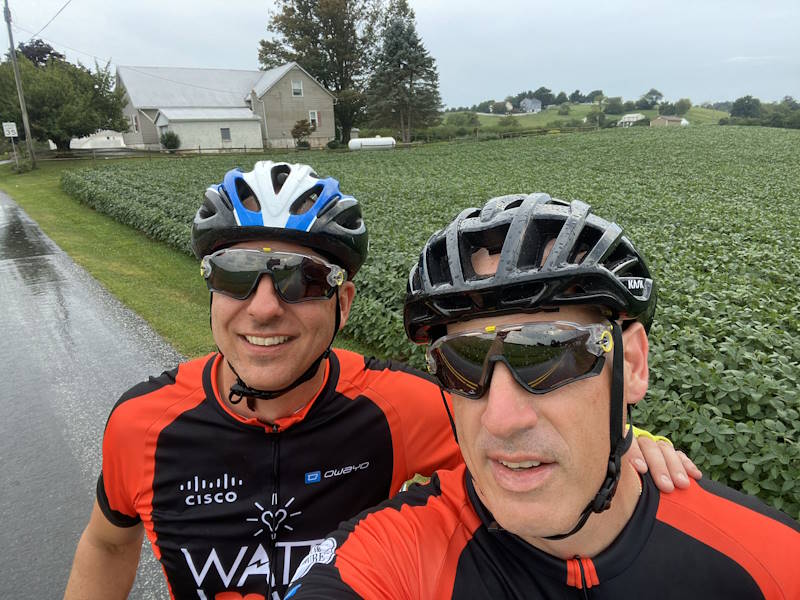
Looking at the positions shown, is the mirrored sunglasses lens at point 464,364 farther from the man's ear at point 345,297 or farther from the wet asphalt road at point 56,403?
the wet asphalt road at point 56,403

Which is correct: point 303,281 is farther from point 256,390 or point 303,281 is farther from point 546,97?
point 546,97

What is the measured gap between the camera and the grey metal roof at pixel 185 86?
5666 centimetres

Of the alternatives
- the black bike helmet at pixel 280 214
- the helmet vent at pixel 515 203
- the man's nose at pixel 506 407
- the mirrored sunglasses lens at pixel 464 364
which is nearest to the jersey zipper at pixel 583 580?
the man's nose at pixel 506 407

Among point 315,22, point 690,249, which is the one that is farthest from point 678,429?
point 315,22

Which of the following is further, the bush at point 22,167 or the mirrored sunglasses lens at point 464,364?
the bush at point 22,167

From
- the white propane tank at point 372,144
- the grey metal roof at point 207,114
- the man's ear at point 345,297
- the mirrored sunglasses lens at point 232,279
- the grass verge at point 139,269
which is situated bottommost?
→ the grass verge at point 139,269

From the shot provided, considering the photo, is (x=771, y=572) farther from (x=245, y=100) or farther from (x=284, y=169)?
(x=245, y=100)

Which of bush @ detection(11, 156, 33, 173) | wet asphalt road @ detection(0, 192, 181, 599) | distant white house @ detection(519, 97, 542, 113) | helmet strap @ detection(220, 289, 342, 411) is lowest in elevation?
wet asphalt road @ detection(0, 192, 181, 599)

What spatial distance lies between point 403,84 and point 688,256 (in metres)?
57.0

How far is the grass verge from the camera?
838cm

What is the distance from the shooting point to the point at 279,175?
8.21 feet

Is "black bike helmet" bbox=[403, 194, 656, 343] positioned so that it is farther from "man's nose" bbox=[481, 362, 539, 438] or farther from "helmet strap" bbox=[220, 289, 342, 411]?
"helmet strap" bbox=[220, 289, 342, 411]

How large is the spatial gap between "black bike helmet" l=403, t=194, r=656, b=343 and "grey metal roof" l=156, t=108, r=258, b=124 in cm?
5673

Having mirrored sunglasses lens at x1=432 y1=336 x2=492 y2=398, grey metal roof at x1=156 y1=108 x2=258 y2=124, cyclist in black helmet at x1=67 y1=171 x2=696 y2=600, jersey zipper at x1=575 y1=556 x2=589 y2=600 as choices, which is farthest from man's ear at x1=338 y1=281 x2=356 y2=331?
grey metal roof at x1=156 y1=108 x2=258 y2=124
